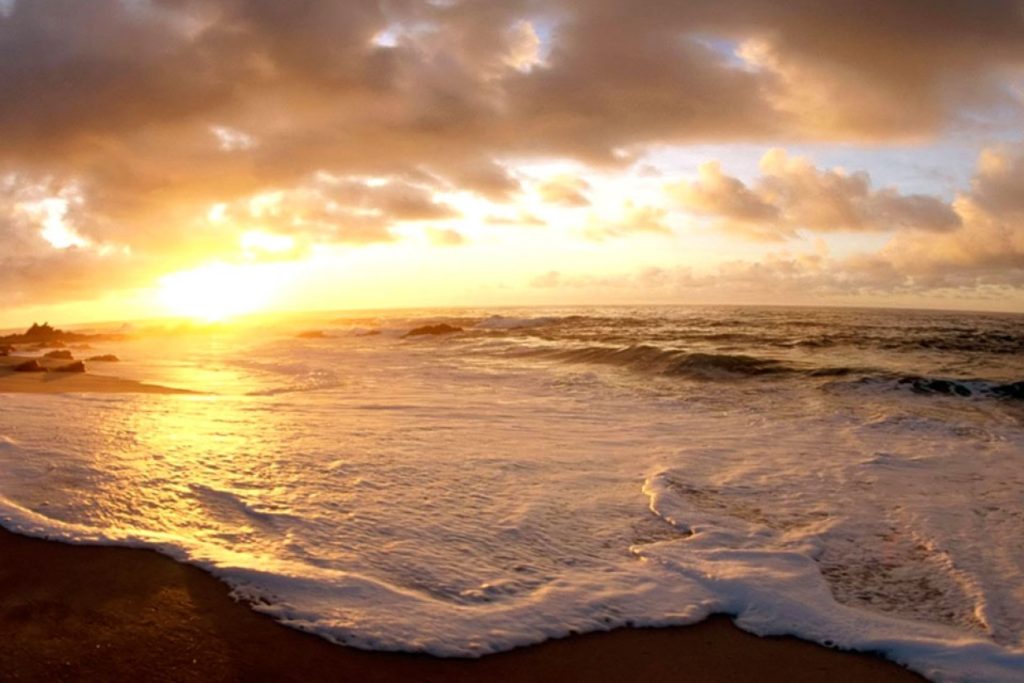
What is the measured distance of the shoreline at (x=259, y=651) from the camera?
3242 millimetres

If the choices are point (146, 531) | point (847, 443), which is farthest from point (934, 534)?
point (146, 531)

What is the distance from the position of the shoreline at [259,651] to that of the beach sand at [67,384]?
1049 cm

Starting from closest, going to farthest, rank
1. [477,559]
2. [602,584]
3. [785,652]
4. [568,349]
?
[785,652] < [602,584] < [477,559] < [568,349]

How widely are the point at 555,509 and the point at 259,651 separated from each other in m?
2.88

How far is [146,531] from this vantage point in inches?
192

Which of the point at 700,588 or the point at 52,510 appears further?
the point at 52,510

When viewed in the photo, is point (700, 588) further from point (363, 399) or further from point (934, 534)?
point (363, 399)

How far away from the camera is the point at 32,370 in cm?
1733

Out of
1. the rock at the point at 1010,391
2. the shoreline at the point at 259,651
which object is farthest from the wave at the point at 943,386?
the shoreline at the point at 259,651

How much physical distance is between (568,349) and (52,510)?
20220 millimetres

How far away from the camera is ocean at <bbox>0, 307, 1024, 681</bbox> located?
3.93 meters

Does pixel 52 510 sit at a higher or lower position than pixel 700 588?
higher

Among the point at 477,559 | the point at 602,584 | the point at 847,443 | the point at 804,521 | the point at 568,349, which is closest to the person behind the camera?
the point at 602,584

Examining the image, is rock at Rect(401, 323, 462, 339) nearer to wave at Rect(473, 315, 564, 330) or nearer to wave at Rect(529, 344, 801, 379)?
wave at Rect(473, 315, 564, 330)
